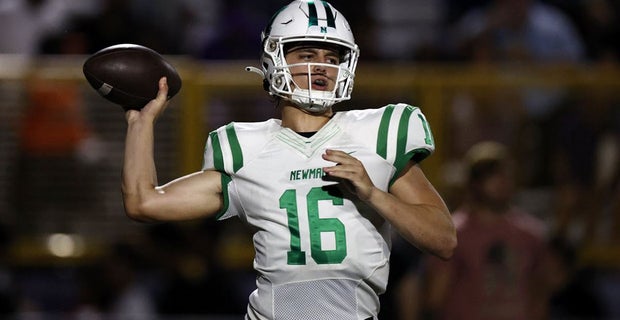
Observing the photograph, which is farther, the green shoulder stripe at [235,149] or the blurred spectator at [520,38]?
the blurred spectator at [520,38]

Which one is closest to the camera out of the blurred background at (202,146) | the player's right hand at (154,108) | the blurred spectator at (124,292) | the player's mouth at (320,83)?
the player's mouth at (320,83)

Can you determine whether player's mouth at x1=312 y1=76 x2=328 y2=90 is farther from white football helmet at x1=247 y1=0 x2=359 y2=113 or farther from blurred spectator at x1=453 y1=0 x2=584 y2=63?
blurred spectator at x1=453 y1=0 x2=584 y2=63

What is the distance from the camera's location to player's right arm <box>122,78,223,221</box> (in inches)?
148

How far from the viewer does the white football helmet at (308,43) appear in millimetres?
3738

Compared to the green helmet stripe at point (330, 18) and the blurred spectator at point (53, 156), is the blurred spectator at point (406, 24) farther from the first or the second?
the green helmet stripe at point (330, 18)

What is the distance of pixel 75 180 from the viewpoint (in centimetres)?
746

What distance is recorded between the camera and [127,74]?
3.86m

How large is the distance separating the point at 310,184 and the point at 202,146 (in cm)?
387

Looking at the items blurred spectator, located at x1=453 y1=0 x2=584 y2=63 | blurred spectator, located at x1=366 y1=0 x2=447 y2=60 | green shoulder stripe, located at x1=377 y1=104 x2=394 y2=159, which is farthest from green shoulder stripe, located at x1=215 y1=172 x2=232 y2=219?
blurred spectator, located at x1=366 y1=0 x2=447 y2=60

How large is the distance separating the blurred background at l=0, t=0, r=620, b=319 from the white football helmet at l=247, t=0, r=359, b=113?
320 cm

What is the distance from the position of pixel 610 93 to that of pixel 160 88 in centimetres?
429

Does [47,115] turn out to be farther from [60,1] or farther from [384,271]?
[384,271]

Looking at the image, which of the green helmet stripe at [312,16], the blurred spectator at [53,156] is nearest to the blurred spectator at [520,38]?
the blurred spectator at [53,156]

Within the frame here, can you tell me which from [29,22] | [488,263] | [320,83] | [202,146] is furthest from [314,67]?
[29,22]
